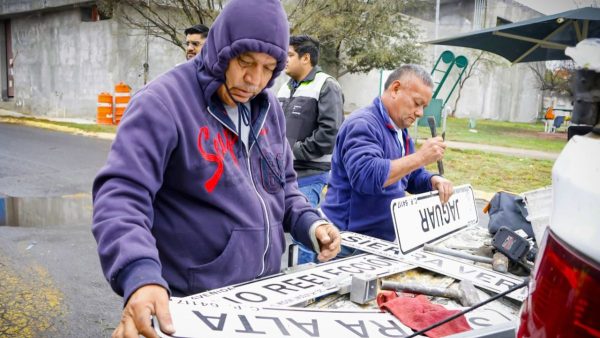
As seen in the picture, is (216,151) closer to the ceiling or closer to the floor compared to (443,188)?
closer to the ceiling

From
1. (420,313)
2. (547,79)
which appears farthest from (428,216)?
(547,79)

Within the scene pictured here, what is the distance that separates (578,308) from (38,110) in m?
24.7

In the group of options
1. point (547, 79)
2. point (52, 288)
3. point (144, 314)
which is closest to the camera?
point (144, 314)

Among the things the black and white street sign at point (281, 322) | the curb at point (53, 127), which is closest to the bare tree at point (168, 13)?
the curb at point (53, 127)

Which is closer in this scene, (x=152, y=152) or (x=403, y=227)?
(x=152, y=152)

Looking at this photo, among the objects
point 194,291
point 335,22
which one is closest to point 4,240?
point 194,291

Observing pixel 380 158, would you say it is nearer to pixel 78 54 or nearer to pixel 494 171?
pixel 494 171

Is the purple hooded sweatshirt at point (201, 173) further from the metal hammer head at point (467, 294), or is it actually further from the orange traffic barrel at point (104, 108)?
the orange traffic barrel at point (104, 108)

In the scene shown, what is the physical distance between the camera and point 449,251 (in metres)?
2.54

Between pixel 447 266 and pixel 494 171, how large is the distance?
31.0 feet

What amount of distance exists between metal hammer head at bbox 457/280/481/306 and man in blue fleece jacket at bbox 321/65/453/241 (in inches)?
33.2

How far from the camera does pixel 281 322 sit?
5.09ft

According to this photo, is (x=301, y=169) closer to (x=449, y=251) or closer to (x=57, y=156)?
(x=449, y=251)

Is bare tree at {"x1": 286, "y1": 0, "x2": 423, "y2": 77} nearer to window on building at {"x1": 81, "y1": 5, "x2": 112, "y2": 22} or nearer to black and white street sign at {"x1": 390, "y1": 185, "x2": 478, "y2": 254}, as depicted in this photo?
window on building at {"x1": 81, "y1": 5, "x2": 112, "y2": 22}
